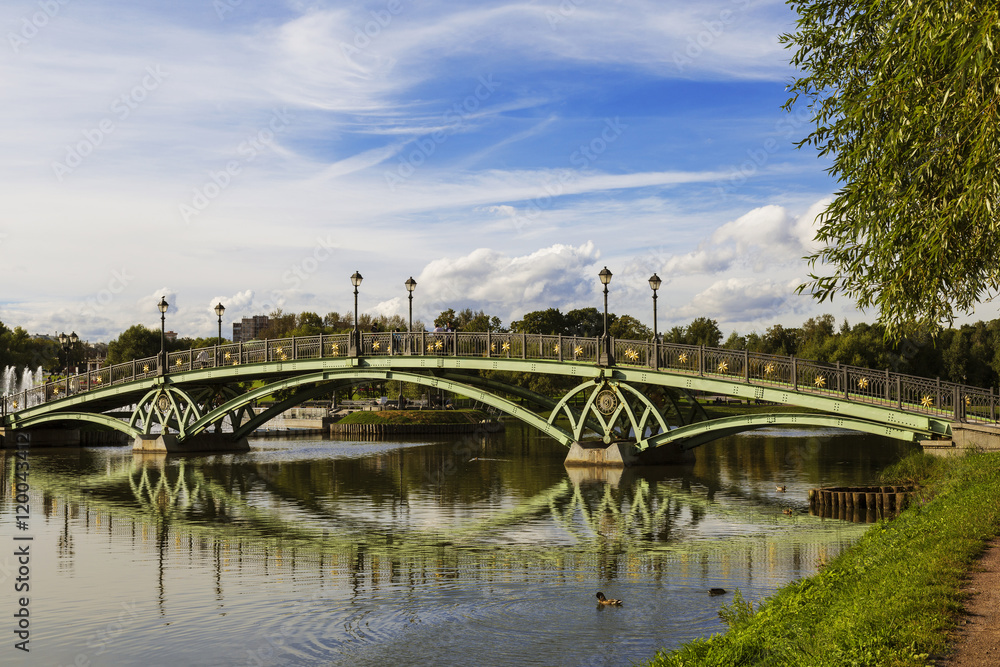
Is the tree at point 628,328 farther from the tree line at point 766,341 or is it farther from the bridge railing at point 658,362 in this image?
the bridge railing at point 658,362

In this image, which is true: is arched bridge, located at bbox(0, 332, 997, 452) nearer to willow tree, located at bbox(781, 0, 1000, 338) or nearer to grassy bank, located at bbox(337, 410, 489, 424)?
willow tree, located at bbox(781, 0, 1000, 338)

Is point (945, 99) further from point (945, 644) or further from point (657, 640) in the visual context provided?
point (657, 640)

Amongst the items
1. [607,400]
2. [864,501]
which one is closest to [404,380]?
[607,400]

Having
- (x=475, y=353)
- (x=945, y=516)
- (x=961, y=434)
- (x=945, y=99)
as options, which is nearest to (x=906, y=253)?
(x=945, y=99)

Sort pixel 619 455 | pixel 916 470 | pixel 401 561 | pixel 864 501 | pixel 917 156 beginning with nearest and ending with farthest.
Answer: pixel 917 156 → pixel 401 561 → pixel 864 501 → pixel 916 470 → pixel 619 455

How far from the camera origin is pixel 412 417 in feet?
228

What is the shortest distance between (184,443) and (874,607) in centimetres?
4323

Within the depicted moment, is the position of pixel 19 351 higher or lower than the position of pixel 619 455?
higher

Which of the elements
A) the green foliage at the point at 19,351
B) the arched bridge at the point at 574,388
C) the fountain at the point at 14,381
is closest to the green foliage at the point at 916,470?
the arched bridge at the point at 574,388

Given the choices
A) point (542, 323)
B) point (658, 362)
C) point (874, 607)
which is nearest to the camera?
point (874, 607)

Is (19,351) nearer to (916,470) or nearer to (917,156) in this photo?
(916,470)

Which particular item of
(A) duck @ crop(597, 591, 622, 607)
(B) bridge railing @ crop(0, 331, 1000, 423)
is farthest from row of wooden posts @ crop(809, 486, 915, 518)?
(A) duck @ crop(597, 591, 622, 607)

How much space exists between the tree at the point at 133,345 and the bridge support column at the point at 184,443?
61.9 m

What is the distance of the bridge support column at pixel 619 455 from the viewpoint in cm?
3269
